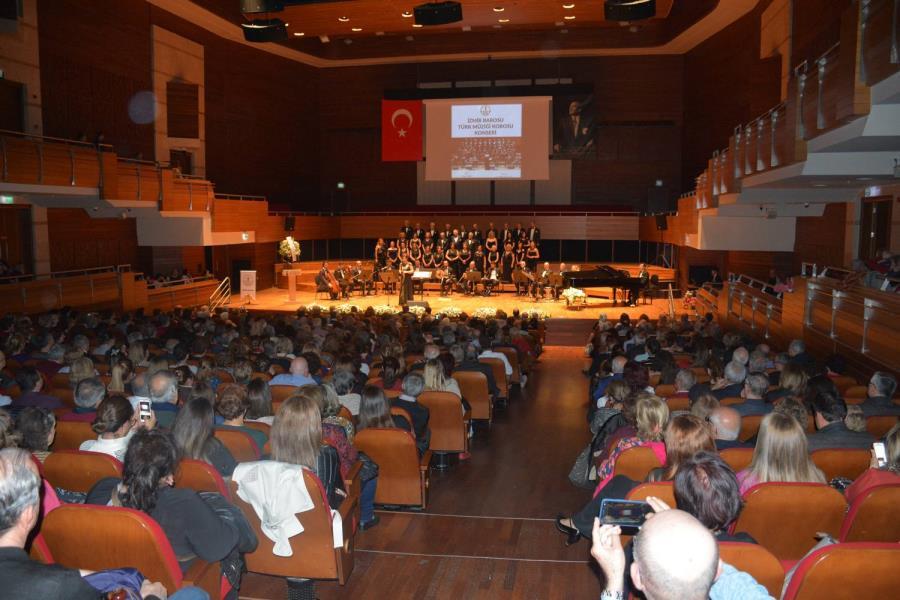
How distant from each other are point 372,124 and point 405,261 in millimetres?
9221

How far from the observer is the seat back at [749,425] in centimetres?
528

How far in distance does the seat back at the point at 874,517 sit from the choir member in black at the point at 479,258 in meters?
20.5

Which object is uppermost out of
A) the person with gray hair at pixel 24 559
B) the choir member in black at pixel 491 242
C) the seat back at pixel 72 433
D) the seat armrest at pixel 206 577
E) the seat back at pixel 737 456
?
the choir member in black at pixel 491 242

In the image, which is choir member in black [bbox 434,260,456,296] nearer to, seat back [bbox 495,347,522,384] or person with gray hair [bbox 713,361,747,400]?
seat back [bbox 495,347,522,384]

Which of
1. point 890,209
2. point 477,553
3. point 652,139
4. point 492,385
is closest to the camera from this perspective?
point 477,553

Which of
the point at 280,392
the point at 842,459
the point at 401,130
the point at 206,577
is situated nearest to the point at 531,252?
the point at 401,130

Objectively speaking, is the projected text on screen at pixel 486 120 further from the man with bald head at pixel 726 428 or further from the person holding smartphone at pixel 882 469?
the person holding smartphone at pixel 882 469

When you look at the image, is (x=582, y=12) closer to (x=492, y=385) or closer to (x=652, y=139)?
(x=652, y=139)

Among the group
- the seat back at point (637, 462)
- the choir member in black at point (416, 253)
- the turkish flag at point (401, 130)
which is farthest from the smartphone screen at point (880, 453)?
the turkish flag at point (401, 130)

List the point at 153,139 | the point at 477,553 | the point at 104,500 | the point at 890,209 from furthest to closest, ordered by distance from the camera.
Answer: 1. the point at 153,139
2. the point at 890,209
3. the point at 477,553
4. the point at 104,500

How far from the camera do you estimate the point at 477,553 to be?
4.88 m

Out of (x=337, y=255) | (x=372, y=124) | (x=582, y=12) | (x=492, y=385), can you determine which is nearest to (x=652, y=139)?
(x=582, y=12)

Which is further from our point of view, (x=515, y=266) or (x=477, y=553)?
(x=515, y=266)

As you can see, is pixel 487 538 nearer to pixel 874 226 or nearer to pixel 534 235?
pixel 874 226
